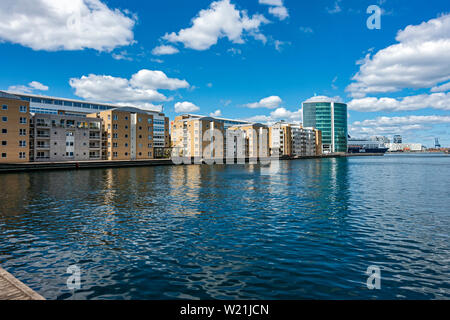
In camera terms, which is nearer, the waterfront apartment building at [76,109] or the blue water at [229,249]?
the blue water at [229,249]

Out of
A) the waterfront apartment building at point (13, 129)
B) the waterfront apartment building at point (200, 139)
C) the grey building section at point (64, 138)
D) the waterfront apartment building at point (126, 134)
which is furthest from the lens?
the waterfront apartment building at point (200, 139)

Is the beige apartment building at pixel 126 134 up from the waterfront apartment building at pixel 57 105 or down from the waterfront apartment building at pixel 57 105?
down

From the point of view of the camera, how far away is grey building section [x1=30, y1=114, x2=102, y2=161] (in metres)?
90.6

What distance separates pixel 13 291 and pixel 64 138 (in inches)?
4010

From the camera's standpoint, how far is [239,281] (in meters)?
11.6

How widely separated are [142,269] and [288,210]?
1663 centimetres

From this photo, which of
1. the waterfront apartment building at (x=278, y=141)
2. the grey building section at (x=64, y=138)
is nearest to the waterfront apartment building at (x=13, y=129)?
the grey building section at (x=64, y=138)

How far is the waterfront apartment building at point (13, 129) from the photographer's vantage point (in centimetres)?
7981

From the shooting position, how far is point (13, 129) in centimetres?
8162

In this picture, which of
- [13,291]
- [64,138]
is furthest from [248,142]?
[13,291]

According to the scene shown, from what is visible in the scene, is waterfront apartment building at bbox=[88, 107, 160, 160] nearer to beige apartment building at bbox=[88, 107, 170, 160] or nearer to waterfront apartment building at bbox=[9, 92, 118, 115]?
beige apartment building at bbox=[88, 107, 170, 160]

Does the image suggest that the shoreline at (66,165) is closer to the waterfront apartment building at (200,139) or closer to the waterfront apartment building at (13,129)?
the waterfront apartment building at (13,129)

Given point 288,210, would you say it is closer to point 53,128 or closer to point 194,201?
point 194,201

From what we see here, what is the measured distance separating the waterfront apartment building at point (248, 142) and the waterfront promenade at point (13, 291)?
14601 cm
